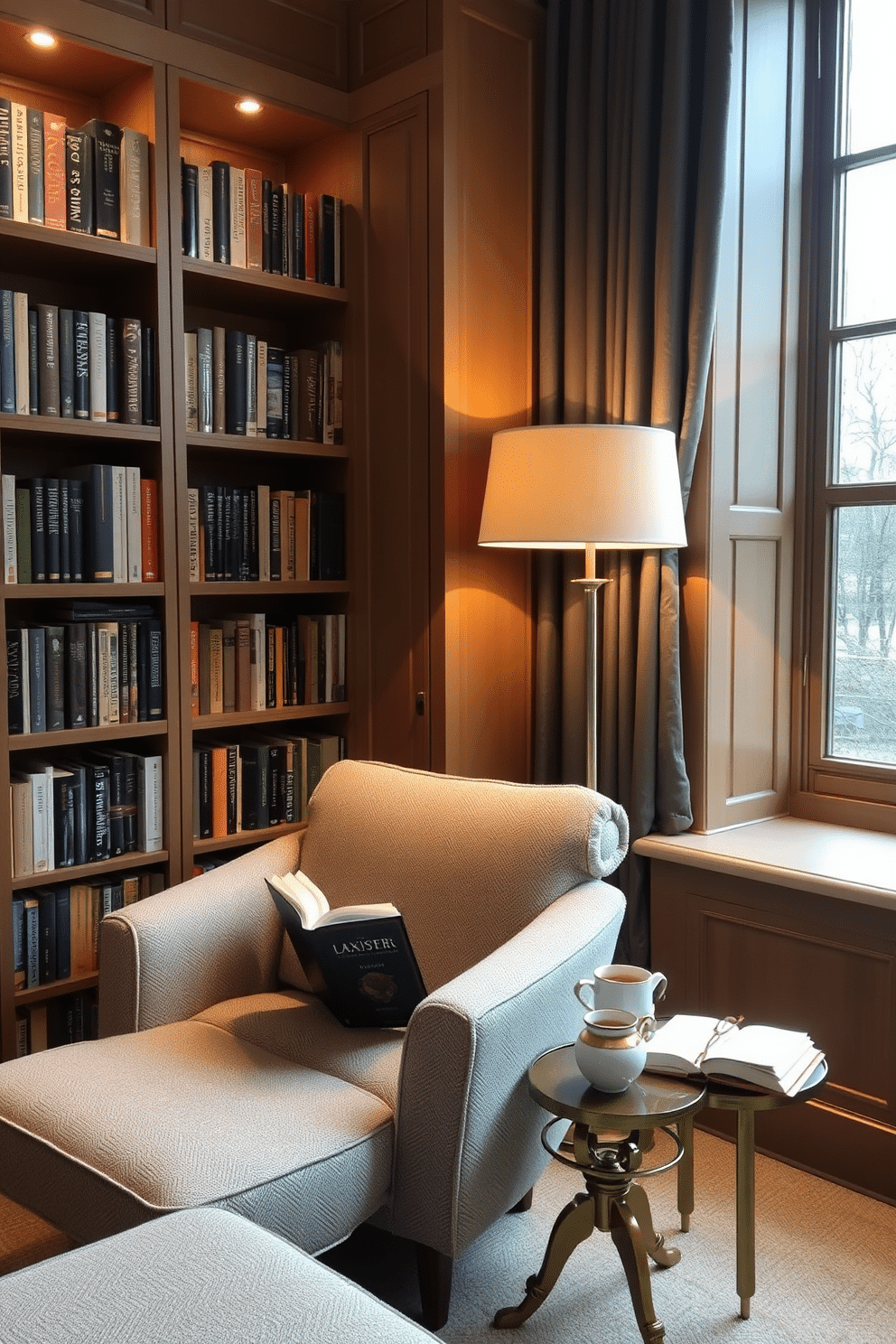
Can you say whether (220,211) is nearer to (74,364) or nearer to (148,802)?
(74,364)

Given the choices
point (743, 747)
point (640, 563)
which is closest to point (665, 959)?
point (743, 747)

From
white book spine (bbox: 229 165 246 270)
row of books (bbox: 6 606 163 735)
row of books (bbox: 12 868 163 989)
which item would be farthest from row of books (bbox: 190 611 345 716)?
white book spine (bbox: 229 165 246 270)

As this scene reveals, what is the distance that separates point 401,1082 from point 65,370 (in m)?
1.69

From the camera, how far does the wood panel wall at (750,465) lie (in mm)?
2691

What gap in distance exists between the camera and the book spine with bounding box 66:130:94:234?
2541 mm

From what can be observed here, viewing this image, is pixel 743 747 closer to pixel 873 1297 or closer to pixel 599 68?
pixel 873 1297

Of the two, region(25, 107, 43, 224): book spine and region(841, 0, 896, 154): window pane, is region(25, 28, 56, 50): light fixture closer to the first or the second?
region(25, 107, 43, 224): book spine

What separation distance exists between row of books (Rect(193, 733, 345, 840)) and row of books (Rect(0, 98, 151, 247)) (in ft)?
4.04

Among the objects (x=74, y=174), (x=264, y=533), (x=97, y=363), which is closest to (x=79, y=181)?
(x=74, y=174)

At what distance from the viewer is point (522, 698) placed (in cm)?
297

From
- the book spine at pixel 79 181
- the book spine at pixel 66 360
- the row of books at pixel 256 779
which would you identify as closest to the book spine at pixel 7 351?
the book spine at pixel 66 360

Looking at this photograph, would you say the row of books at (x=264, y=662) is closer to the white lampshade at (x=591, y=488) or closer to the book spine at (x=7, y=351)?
the book spine at (x=7, y=351)

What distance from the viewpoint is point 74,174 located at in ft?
8.37

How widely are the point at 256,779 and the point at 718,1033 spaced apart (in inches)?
55.3
